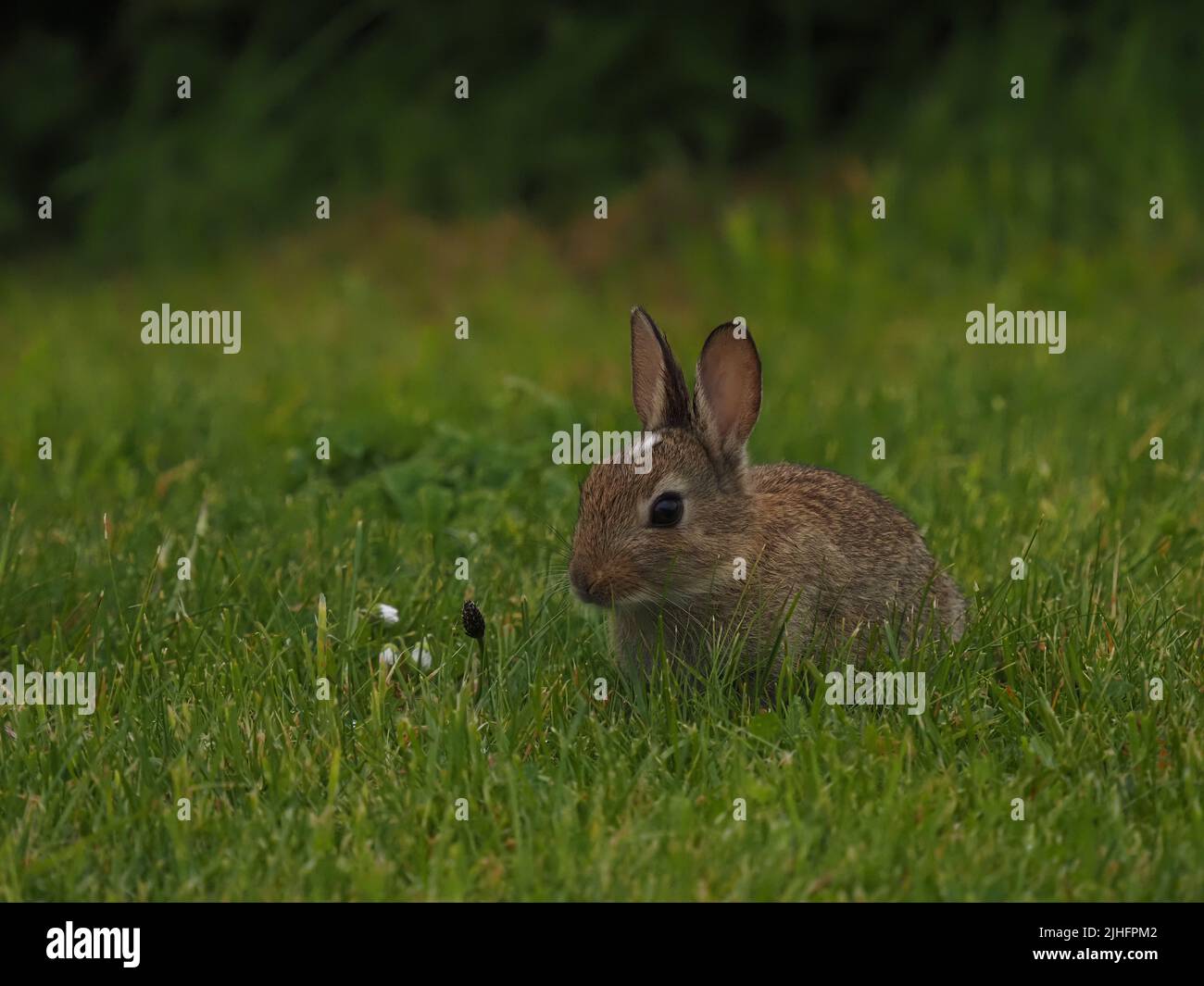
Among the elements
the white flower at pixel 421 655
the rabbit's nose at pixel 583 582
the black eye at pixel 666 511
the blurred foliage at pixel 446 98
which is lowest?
the white flower at pixel 421 655

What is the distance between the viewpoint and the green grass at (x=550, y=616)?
142 inches

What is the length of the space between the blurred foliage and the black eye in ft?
25.1

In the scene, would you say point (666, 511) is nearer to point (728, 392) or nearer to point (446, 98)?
point (728, 392)

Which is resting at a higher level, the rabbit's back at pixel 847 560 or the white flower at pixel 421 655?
the rabbit's back at pixel 847 560

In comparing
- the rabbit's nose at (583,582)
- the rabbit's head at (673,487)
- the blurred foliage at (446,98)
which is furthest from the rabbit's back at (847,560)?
the blurred foliage at (446,98)

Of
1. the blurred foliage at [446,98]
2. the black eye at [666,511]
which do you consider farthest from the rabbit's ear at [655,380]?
the blurred foliage at [446,98]

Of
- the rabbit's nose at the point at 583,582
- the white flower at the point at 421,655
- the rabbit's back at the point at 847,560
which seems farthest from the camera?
the rabbit's back at the point at 847,560

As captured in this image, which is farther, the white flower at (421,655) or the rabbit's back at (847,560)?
the rabbit's back at (847,560)

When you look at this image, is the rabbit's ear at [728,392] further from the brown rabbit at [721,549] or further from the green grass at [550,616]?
the green grass at [550,616]

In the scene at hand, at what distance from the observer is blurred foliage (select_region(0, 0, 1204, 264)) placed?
12.2 meters

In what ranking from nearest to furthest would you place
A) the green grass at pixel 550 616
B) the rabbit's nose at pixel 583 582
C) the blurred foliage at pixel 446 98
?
the green grass at pixel 550 616 < the rabbit's nose at pixel 583 582 < the blurred foliage at pixel 446 98

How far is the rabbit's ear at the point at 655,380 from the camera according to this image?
4.76m

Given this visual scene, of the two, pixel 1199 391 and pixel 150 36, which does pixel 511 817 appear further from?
pixel 150 36

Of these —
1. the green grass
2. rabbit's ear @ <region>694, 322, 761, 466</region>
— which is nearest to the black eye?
rabbit's ear @ <region>694, 322, 761, 466</region>
